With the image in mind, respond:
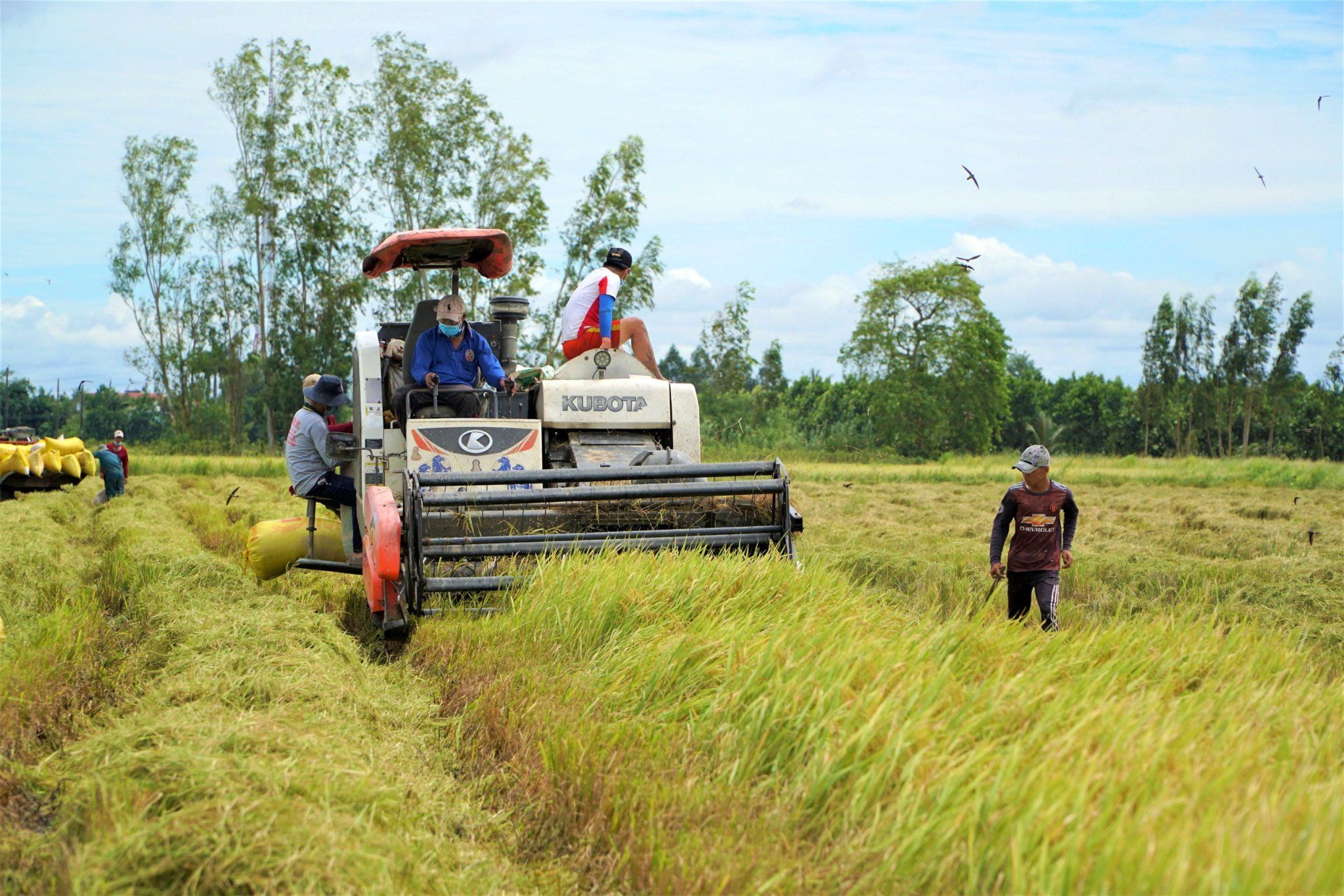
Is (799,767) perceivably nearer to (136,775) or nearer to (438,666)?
(136,775)

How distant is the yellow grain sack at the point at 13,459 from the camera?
1934 cm

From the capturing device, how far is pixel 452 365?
26.0 feet

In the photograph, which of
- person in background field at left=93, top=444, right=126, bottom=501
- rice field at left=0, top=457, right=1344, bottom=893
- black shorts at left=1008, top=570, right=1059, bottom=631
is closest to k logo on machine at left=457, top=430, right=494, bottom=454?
rice field at left=0, top=457, right=1344, bottom=893

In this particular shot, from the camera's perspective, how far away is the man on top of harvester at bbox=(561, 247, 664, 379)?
8094 mm

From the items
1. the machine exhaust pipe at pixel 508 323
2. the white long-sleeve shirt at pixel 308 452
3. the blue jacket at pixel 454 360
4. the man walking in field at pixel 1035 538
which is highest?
the machine exhaust pipe at pixel 508 323

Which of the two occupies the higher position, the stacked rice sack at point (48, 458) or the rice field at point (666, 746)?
the stacked rice sack at point (48, 458)

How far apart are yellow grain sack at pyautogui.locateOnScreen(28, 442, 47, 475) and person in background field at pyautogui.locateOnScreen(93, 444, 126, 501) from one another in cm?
113

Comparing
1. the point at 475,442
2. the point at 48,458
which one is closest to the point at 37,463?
the point at 48,458

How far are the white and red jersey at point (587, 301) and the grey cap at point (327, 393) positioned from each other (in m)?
1.73

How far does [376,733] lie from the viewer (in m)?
4.58

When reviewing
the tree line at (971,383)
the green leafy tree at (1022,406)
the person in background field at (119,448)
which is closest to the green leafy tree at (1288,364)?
the tree line at (971,383)

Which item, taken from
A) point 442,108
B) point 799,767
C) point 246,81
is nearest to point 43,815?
point 799,767

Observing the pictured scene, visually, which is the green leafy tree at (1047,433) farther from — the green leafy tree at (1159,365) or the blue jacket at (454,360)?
the blue jacket at (454,360)

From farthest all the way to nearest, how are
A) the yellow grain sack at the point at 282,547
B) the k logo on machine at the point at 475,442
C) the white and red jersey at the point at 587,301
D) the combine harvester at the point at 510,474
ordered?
the yellow grain sack at the point at 282,547 < the white and red jersey at the point at 587,301 < the k logo on machine at the point at 475,442 < the combine harvester at the point at 510,474
